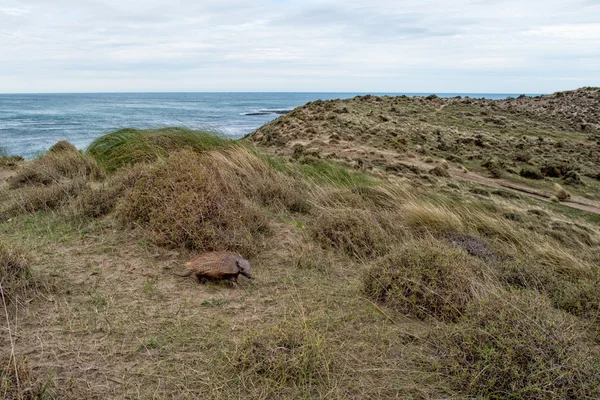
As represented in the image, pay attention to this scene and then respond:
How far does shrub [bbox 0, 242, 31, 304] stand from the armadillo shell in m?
1.27

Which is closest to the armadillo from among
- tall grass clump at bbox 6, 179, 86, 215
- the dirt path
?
tall grass clump at bbox 6, 179, 86, 215

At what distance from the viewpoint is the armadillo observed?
3.90m

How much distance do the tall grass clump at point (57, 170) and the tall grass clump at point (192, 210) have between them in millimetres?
2254

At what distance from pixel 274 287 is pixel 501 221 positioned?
12.6 feet

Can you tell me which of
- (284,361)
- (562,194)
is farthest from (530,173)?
(284,361)

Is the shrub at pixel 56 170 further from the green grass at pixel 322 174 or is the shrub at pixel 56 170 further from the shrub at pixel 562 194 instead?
the shrub at pixel 562 194

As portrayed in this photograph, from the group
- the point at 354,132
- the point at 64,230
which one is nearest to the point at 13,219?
the point at 64,230

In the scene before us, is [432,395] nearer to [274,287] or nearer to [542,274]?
[274,287]

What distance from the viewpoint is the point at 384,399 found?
2557 mm

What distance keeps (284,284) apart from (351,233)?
1211mm

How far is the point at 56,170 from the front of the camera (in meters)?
7.34

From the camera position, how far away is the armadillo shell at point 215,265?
3.90 m

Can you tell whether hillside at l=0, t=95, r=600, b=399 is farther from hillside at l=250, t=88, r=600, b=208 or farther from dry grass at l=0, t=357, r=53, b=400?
hillside at l=250, t=88, r=600, b=208

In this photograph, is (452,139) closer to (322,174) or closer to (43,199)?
(322,174)
